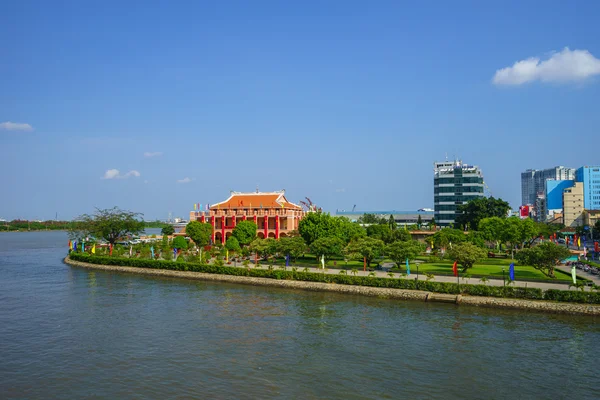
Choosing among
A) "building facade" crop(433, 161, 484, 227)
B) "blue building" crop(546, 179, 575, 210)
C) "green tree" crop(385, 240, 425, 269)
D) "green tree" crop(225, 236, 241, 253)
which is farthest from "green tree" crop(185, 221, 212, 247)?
"blue building" crop(546, 179, 575, 210)

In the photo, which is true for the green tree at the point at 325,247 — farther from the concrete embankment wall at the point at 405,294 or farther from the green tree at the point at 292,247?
the concrete embankment wall at the point at 405,294

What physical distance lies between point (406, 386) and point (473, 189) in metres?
90.6

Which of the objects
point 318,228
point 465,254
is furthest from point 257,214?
point 465,254

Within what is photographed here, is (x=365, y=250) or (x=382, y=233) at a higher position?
(x=382, y=233)

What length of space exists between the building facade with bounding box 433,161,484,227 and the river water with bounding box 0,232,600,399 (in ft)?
238

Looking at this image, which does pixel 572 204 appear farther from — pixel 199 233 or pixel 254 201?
pixel 199 233

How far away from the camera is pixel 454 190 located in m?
104

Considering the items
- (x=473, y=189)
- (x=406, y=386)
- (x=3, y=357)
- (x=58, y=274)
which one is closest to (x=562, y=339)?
(x=406, y=386)

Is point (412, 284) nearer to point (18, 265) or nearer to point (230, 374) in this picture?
point (230, 374)

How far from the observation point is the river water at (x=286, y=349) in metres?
19.6

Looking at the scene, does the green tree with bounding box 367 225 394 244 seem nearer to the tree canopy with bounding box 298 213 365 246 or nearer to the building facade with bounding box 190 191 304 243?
the tree canopy with bounding box 298 213 365 246

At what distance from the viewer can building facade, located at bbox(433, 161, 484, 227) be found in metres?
103

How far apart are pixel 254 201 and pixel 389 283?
4245 cm

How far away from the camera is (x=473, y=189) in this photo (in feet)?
338
